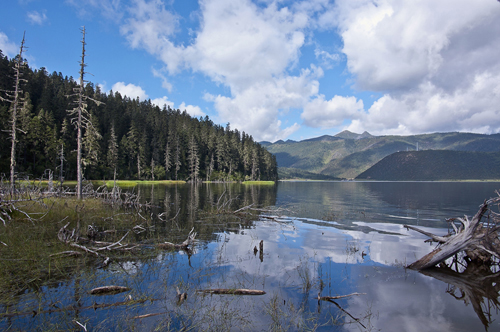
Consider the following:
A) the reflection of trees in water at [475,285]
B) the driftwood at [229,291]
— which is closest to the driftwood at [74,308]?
the driftwood at [229,291]

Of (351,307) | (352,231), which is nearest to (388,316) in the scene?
(351,307)

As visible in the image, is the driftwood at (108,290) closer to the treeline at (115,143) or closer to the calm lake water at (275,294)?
the calm lake water at (275,294)

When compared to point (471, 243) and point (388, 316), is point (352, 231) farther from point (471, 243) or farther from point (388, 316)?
point (388, 316)

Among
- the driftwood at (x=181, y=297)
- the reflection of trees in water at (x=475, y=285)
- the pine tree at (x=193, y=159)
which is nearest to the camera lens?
the driftwood at (x=181, y=297)

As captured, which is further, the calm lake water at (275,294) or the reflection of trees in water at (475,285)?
the reflection of trees in water at (475,285)

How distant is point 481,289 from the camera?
27.8 ft

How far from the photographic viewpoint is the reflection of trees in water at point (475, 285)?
7.40m

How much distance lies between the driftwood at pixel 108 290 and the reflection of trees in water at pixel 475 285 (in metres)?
9.53

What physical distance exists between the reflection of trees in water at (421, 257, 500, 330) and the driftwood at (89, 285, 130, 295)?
9531 mm

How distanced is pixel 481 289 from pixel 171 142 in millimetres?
102315

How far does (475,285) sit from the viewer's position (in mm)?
8781

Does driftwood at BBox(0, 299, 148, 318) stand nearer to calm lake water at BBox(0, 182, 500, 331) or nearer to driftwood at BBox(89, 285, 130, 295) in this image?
calm lake water at BBox(0, 182, 500, 331)

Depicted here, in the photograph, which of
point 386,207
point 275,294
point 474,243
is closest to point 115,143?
point 386,207

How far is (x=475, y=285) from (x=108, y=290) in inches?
463
